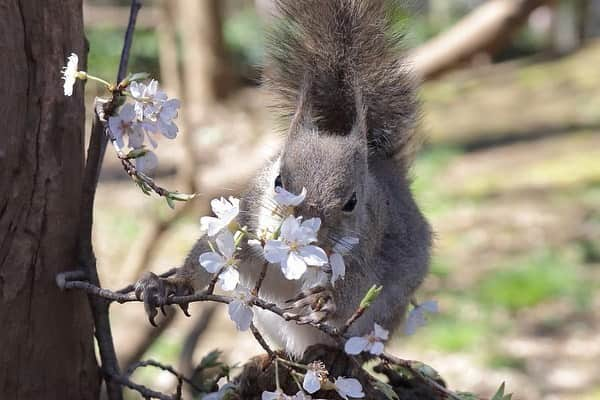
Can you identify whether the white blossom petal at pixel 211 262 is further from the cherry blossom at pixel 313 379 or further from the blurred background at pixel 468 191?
the blurred background at pixel 468 191

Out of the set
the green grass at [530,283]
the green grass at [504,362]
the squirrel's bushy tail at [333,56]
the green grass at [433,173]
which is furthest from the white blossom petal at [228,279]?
the green grass at [433,173]

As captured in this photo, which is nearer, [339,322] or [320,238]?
[320,238]

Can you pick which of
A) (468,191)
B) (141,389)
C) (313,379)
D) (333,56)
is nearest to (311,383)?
(313,379)

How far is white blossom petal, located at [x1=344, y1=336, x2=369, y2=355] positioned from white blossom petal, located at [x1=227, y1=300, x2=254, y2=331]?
0.48ft

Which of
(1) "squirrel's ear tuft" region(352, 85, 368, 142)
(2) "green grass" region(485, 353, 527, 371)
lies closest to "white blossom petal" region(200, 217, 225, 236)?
(1) "squirrel's ear tuft" region(352, 85, 368, 142)

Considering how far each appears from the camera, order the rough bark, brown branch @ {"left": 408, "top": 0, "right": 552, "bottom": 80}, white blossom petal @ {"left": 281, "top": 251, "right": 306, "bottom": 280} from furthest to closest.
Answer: the rough bark < brown branch @ {"left": 408, "top": 0, "right": 552, "bottom": 80} < white blossom petal @ {"left": 281, "top": 251, "right": 306, "bottom": 280}

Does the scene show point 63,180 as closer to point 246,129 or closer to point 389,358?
point 389,358

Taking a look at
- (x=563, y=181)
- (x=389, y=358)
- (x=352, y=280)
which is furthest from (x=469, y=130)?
(x=389, y=358)

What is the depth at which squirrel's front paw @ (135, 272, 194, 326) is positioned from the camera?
4.02 ft

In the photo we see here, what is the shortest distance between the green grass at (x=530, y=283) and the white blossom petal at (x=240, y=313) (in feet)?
11.1

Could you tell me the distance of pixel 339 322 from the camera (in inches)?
62.8

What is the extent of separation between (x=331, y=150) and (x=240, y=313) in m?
0.61

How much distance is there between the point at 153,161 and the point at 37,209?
0.56 feet

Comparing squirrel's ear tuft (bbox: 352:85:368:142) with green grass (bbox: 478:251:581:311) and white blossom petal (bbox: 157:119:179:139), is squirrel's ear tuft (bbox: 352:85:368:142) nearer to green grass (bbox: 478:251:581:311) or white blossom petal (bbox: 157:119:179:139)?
white blossom petal (bbox: 157:119:179:139)
